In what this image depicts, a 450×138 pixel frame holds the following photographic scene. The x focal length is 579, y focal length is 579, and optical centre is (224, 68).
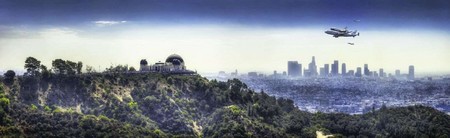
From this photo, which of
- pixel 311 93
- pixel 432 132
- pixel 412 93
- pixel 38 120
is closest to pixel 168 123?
pixel 38 120

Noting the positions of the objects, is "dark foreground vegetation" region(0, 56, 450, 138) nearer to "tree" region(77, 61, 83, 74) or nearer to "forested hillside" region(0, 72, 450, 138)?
"forested hillside" region(0, 72, 450, 138)

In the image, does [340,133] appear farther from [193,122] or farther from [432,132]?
[193,122]

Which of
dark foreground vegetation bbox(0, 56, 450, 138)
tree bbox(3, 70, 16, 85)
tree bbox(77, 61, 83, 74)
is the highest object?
tree bbox(77, 61, 83, 74)

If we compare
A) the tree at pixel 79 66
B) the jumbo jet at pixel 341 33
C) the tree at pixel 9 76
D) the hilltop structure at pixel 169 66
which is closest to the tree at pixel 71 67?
the tree at pixel 79 66

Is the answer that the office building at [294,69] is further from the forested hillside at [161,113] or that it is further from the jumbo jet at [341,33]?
the jumbo jet at [341,33]

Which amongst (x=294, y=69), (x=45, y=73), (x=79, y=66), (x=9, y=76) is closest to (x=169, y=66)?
(x=79, y=66)

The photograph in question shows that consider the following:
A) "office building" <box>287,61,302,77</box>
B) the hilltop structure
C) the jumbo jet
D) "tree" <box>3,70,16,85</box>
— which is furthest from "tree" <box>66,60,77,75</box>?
"office building" <box>287,61,302,77</box>

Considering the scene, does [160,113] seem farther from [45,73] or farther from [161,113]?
Result: [45,73]
